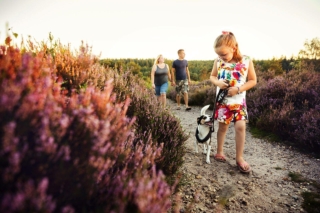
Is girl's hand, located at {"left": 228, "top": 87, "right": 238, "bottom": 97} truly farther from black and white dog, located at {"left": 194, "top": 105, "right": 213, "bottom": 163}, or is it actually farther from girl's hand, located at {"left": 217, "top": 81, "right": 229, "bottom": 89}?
black and white dog, located at {"left": 194, "top": 105, "right": 213, "bottom": 163}

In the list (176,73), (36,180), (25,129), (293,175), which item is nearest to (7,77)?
(25,129)

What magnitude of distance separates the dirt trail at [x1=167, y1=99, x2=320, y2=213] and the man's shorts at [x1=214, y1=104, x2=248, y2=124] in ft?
2.06

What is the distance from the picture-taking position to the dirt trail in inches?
102

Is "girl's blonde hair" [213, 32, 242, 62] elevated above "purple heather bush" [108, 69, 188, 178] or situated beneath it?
elevated above

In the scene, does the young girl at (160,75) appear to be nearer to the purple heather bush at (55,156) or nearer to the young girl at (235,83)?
the young girl at (235,83)

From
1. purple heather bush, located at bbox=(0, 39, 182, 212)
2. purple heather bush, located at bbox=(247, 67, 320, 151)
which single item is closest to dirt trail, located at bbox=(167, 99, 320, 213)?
purple heather bush, located at bbox=(247, 67, 320, 151)

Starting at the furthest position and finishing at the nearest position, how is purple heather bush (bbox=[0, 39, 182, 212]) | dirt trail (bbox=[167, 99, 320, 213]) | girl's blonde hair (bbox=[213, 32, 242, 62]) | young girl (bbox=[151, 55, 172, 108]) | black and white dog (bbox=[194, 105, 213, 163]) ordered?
1. young girl (bbox=[151, 55, 172, 108])
2. black and white dog (bbox=[194, 105, 213, 163])
3. girl's blonde hair (bbox=[213, 32, 242, 62])
4. dirt trail (bbox=[167, 99, 320, 213])
5. purple heather bush (bbox=[0, 39, 182, 212])

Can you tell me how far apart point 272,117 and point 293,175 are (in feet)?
7.44

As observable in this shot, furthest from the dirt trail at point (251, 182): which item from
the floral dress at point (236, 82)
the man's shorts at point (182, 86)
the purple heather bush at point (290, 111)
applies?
the man's shorts at point (182, 86)

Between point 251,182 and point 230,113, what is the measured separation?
107 cm

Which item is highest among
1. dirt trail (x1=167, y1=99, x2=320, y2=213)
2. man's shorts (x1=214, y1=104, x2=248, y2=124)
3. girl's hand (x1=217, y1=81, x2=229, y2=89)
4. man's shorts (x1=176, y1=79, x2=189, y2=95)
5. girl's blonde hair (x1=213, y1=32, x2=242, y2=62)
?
girl's blonde hair (x1=213, y1=32, x2=242, y2=62)

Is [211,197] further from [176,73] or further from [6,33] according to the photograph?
[176,73]

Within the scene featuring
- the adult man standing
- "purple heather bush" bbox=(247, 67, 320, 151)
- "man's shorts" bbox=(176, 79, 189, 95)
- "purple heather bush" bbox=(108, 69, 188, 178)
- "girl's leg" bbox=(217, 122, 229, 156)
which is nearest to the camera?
"purple heather bush" bbox=(108, 69, 188, 178)

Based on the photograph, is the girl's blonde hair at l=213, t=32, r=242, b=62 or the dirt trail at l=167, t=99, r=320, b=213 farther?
the girl's blonde hair at l=213, t=32, r=242, b=62
